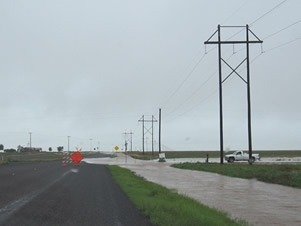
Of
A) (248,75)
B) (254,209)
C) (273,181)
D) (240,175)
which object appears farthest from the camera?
(248,75)

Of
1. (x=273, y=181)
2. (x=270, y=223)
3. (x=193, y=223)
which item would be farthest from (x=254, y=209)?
(x=273, y=181)

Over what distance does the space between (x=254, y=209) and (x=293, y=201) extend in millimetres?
2756

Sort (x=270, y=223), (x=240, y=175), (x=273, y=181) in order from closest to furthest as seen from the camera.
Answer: (x=270, y=223), (x=273, y=181), (x=240, y=175)

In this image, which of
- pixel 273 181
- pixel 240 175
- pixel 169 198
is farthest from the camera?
pixel 240 175

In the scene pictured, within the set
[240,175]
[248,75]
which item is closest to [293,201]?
[240,175]

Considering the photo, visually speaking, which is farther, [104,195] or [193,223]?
[104,195]

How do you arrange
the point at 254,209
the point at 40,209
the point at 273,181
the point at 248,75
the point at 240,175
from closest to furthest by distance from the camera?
the point at 40,209 < the point at 254,209 < the point at 273,181 < the point at 240,175 < the point at 248,75

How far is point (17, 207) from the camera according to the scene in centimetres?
1152

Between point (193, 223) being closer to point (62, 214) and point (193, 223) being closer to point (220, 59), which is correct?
point (62, 214)

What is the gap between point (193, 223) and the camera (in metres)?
8.86

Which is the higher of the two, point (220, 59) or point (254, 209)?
point (220, 59)

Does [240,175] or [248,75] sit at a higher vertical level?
[248,75]

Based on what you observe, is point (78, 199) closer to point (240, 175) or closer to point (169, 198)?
point (169, 198)

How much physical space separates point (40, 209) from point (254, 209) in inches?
Answer: 263
